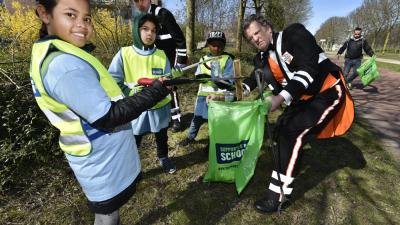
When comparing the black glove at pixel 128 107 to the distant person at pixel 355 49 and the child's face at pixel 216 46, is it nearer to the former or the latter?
the child's face at pixel 216 46

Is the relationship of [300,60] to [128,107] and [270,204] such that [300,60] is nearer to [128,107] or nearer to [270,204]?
[270,204]

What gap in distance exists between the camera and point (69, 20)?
4.56 ft

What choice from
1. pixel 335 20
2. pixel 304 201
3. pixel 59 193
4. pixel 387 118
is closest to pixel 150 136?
pixel 59 193

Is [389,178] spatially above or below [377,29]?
below

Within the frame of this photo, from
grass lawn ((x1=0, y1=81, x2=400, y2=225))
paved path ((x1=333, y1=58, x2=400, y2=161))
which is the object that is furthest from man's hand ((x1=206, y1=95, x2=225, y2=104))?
paved path ((x1=333, y1=58, x2=400, y2=161))

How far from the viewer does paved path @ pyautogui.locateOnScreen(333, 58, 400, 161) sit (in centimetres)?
468

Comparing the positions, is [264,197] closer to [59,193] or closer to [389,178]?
[389,178]

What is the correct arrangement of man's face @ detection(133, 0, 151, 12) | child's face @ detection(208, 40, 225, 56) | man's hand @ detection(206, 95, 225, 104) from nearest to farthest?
1. man's hand @ detection(206, 95, 225, 104)
2. man's face @ detection(133, 0, 151, 12)
3. child's face @ detection(208, 40, 225, 56)

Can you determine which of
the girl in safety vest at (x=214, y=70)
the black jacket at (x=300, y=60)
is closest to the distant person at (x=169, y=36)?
the girl in safety vest at (x=214, y=70)

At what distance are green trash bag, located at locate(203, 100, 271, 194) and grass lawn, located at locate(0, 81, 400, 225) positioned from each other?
0.36 m

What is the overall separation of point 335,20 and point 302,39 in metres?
70.1

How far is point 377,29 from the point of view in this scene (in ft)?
122

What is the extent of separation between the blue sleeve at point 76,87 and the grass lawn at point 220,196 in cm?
171

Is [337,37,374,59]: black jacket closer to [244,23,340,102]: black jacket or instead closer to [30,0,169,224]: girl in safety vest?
[244,23,340,102]: black jacket
